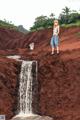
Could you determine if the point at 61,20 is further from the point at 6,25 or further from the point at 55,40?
the point at 55,40

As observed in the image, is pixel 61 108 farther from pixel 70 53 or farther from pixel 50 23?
pixel 50 23

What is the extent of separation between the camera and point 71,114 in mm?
35281

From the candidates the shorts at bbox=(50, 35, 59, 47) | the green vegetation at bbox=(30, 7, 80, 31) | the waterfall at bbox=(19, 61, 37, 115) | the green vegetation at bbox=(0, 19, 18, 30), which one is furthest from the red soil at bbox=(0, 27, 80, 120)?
the green vegetation at bbox=(0, 19, 18, 30)

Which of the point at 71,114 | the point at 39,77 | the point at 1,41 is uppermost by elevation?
the point at 1,41

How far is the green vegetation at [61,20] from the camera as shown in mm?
62688

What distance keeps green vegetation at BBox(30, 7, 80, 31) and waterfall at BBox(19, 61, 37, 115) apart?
21.1m

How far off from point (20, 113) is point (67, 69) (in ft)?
15.3

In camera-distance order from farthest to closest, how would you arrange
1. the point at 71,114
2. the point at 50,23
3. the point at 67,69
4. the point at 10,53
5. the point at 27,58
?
the point at 50,23
the point at 10,53
the point at 27,58
the point at 67,69
the point at 71,114

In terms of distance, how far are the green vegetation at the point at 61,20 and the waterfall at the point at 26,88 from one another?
21.1 meters

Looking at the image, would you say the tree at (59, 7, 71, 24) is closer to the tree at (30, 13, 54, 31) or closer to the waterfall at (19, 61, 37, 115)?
the tree at (30, 13, 54, 31)

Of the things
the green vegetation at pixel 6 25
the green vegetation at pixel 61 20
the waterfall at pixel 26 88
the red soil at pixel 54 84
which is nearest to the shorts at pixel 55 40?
the red soil at pixel 54 84

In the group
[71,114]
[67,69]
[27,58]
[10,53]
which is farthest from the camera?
[10,53]

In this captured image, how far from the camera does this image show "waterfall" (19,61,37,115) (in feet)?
123

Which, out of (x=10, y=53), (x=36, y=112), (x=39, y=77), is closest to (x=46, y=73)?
(x=39, y=77)
